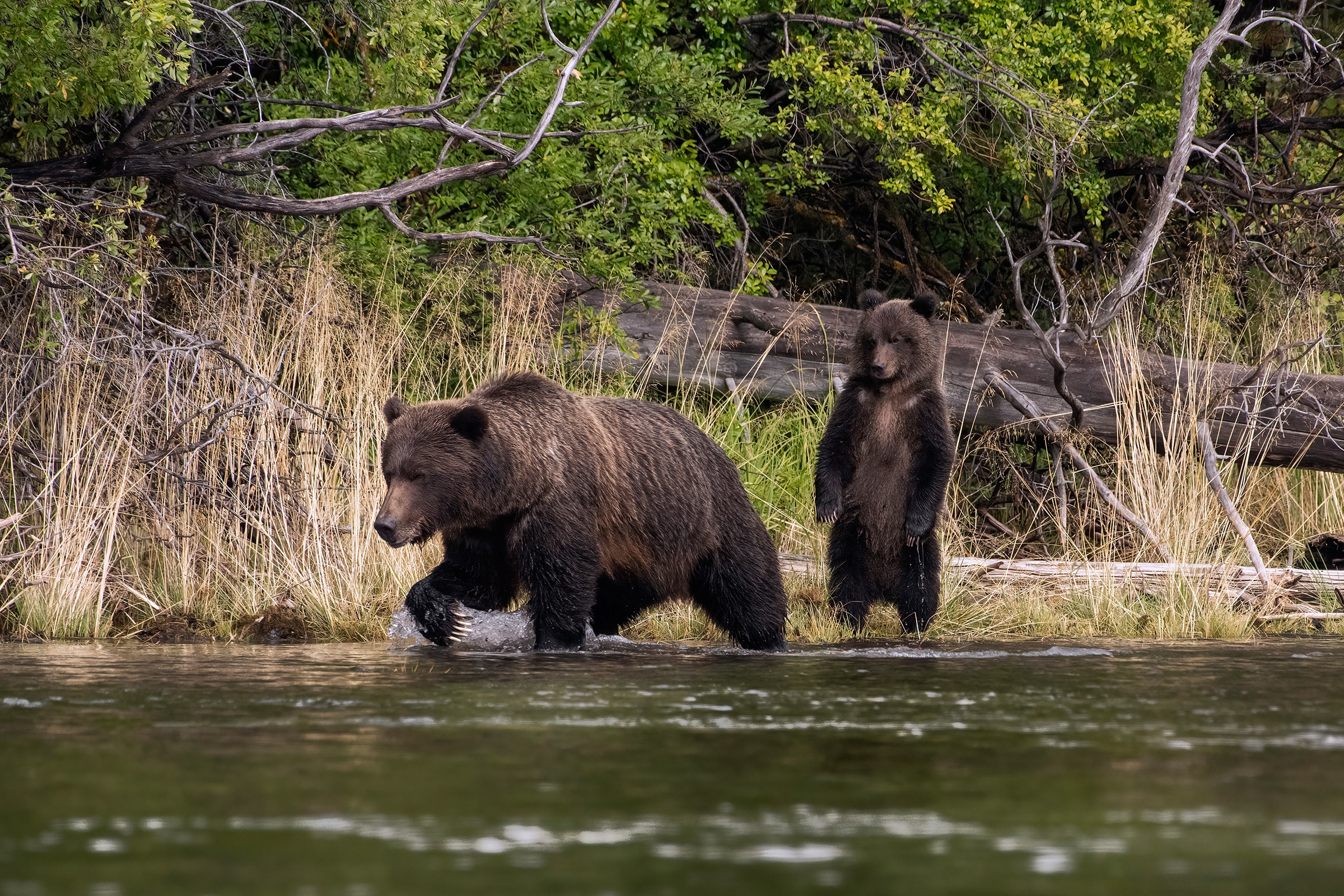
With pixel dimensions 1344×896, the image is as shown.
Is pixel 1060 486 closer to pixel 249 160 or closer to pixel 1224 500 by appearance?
pixel 1224 500

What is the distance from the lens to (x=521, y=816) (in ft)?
10.3

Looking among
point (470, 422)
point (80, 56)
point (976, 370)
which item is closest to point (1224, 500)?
Result: point (976, 370)

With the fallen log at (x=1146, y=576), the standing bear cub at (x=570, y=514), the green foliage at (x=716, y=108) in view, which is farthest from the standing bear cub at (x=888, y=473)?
the green foliage at (x=716, y=108)

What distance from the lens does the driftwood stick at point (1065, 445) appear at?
31.9ft

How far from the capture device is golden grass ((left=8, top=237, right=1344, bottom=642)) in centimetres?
818

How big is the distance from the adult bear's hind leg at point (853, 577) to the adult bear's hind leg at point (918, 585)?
155mm

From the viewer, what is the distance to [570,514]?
722 cm

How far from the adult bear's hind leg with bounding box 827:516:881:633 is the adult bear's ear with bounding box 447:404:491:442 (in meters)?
2.33

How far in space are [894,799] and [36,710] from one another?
2795 mm

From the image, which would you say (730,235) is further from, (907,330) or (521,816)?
(521,816)

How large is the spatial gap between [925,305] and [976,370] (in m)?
2.52

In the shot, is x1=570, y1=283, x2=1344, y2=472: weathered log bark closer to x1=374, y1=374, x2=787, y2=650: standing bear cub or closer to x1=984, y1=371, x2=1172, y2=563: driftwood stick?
x1=984, y1=371, x2=1172, y2=563: driftwood stick

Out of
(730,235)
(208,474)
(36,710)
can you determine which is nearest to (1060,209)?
(730,235)

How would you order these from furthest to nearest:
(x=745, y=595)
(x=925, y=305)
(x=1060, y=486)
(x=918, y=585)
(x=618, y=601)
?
(x=1060, y=486) → (x=925, y=305) → (x=918, y=585) → (x=618, y=601) → (x=745, y=595)
